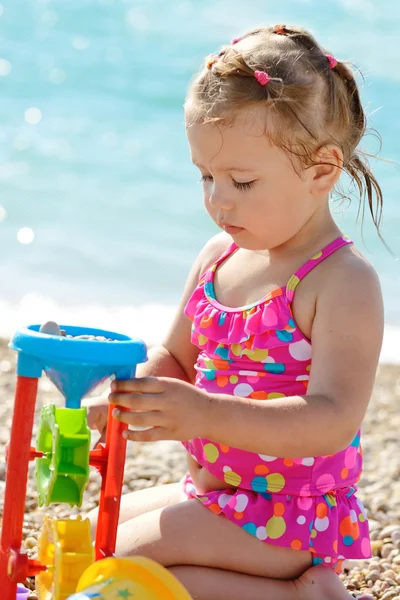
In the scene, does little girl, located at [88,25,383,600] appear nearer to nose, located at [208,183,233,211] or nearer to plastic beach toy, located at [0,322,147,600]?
nose, located at [208,183,233,211]

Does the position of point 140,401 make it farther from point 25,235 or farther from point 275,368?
point 25,235

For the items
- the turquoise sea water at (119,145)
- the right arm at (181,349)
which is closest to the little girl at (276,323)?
the right arm at (181,349)

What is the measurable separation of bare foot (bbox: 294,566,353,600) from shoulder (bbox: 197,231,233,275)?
37.3 inches

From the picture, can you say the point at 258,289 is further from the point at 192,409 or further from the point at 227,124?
the point at 192,409

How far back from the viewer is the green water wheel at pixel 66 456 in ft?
6.92

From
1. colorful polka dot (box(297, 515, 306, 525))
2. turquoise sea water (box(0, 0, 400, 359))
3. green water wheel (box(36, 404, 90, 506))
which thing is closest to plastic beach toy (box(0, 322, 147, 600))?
green water wheel (box(36, 404, 90, 506))

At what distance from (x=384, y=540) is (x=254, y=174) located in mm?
1625

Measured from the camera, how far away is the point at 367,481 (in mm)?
4215

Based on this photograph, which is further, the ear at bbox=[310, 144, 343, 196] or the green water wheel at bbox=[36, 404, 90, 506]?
the ear at bbox=[310, 144, 343, 196]

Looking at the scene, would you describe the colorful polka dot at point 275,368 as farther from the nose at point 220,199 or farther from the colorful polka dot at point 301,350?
the nose at point 220,199

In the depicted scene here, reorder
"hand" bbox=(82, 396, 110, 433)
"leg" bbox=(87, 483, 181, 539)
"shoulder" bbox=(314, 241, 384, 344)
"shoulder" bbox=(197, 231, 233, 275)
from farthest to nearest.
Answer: "shoulder" bbox=(197, 231, 233, 275), "leg" bbox=(87, 483, 181, 539), "hand" bbox=(82, 396, 110, 433), "shoulder" bbox=(314, 241, 384, 344)

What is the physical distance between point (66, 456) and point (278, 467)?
2.40 ft

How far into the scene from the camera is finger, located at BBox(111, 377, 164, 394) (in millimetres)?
2107

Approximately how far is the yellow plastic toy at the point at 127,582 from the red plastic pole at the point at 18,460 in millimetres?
204
